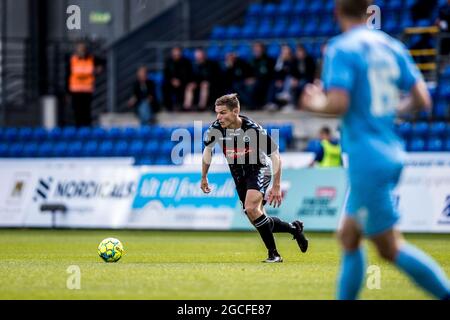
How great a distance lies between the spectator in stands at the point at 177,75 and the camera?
26739 mm

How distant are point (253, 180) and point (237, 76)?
12719 mm

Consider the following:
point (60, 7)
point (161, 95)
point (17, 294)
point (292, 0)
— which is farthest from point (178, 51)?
point (17, 294)

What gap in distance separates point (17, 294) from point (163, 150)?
52.7 feet

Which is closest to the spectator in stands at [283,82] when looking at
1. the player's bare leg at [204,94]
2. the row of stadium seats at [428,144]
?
the player's bare leg at [204,94]

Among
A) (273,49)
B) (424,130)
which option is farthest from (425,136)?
(273,49)

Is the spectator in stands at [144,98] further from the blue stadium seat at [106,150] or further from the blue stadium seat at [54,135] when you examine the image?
the blue stadium seat at [54,135]

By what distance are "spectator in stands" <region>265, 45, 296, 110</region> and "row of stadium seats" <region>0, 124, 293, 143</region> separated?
3.15 feet

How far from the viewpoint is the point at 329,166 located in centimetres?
2242

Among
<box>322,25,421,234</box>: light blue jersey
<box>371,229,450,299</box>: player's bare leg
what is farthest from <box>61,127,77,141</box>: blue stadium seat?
<box>371,229,450,299</box>: player's bare leg

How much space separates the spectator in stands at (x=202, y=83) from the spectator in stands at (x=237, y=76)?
1.13 ft

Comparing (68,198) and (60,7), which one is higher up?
(60,7)

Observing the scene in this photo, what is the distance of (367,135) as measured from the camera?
763 cm

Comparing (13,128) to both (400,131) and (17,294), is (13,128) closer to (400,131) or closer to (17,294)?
(400,131)

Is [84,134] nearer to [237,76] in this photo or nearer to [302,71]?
[237,76]
